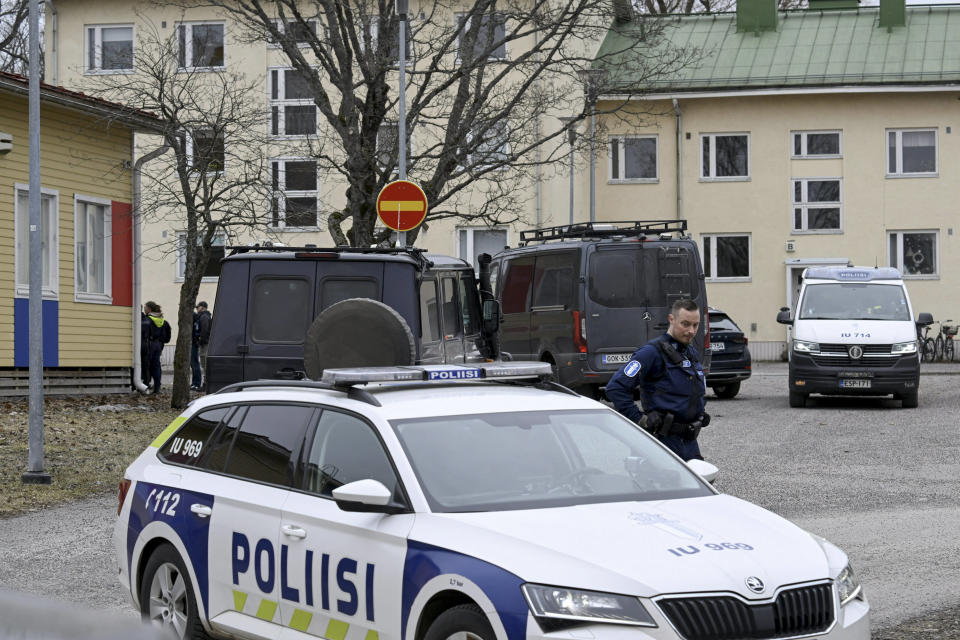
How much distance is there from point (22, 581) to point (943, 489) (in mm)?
8268

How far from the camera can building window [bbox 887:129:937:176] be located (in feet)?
139

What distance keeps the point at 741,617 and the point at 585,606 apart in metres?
0.57

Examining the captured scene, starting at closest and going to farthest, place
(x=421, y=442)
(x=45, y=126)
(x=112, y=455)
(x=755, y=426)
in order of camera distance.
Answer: (x=421, y=442) → (x=112, y=455) → (x=755, y=426) → (x=45, y=126)

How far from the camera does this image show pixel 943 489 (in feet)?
43.5

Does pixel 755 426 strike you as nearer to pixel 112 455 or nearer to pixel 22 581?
pixel 112 455

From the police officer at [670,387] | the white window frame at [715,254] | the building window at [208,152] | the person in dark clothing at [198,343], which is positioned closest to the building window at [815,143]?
the white window frame at [715,254]

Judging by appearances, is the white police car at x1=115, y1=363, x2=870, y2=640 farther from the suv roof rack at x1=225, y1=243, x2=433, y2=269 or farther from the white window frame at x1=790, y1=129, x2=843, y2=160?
the white window frame at x1=790, y1=129, x2=843, y2=160

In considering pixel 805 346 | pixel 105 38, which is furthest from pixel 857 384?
pixel 105 38

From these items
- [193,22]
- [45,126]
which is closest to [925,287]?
[193,22]

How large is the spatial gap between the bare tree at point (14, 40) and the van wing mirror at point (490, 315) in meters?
27.4

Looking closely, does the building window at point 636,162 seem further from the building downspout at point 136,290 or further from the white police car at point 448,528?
the white police car at point 448,528

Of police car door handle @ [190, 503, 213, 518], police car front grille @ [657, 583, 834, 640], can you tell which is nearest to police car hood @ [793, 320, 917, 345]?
police car door handle @ [190, 503, 213, 518]

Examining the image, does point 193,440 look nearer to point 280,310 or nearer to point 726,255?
point 280,310

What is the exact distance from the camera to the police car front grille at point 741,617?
16.6 ft
